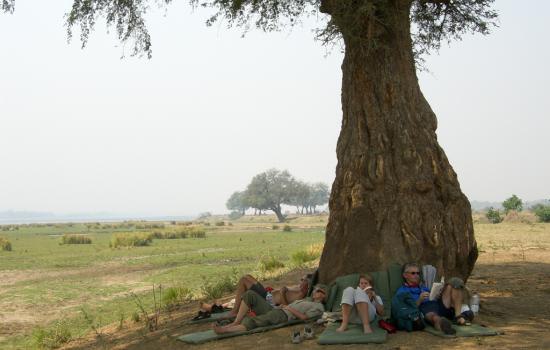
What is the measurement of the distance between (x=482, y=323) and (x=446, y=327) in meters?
1.35

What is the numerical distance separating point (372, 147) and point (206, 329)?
4254 millimetres

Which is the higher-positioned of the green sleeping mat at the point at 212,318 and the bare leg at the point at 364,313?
the bare leg at the point at 364,313

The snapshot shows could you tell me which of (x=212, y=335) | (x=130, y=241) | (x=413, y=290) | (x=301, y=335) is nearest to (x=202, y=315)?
(x=212, y=335)

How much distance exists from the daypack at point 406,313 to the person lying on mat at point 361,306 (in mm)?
215

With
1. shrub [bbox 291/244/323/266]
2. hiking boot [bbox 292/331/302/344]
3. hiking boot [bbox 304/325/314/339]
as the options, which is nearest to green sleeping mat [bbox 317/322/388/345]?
hiking boot [bbox 304/325/314/339]

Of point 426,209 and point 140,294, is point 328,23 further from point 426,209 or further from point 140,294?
point 140,294

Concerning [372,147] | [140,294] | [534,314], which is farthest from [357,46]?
[140,294]

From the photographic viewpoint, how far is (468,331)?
25.7 ft

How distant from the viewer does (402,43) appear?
10758 millimetres

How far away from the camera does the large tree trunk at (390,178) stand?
9.77 meters

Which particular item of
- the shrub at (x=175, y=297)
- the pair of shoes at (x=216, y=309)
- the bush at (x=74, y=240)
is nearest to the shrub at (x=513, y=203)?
the bush at (x=74, y=240)

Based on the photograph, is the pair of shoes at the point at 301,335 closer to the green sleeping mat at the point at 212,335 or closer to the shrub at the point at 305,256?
the green sleeping mat at the point at 212,335

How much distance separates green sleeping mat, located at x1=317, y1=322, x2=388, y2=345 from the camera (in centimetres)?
767

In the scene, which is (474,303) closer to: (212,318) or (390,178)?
(390,178)
